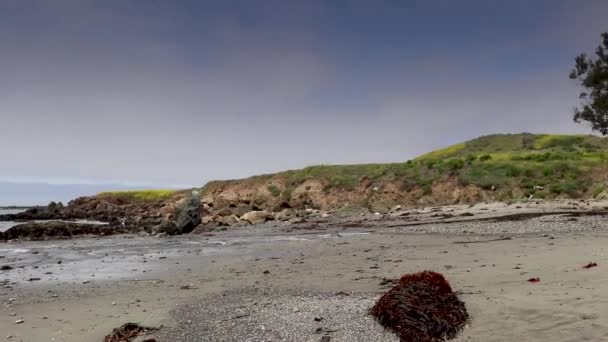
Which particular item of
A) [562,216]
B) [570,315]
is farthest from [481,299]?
[562,216]

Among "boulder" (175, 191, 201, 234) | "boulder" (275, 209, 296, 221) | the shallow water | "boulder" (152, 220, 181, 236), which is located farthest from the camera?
"boulder" (275, 209, 296, 221)

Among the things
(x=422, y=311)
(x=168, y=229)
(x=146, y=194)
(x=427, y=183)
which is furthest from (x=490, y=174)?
(x=146, y=194)

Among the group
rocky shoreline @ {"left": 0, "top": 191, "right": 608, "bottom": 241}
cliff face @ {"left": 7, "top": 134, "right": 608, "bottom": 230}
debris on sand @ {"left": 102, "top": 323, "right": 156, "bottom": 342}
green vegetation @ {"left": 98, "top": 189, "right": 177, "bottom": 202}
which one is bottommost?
debris on sand @ {"left": 102, "top": 323, "right": 156, "bottom": 342}

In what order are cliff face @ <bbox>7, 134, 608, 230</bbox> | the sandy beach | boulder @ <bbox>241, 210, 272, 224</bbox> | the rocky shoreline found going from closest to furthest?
the sandy beach
the rocky shoreline
cliff face @ <bbox>7, 134, 608, 230</bbox>
boulder @ <bbox>241, 210, 272, 224</bbox>

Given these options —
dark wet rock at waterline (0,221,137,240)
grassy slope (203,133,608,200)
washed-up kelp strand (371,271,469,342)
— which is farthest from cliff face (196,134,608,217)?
washed-up kelp strand (371,271,469,342)

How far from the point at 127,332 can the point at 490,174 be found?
117ft

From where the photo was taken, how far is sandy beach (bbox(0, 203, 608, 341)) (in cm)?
745

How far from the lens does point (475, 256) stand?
13.2 meters

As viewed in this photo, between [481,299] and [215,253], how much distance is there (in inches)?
477

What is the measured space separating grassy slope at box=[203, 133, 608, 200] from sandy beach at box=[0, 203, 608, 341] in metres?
14.8

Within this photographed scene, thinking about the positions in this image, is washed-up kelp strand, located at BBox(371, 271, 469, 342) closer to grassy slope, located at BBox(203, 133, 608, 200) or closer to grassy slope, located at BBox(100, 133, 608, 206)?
grassy slope, located at BBox(100, 133, 608, 206)

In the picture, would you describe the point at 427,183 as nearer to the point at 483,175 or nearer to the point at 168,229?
the point at 483,175

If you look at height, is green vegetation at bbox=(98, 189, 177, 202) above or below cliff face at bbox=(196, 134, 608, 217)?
above

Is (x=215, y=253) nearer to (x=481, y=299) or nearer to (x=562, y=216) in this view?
(x=481, y=299)
